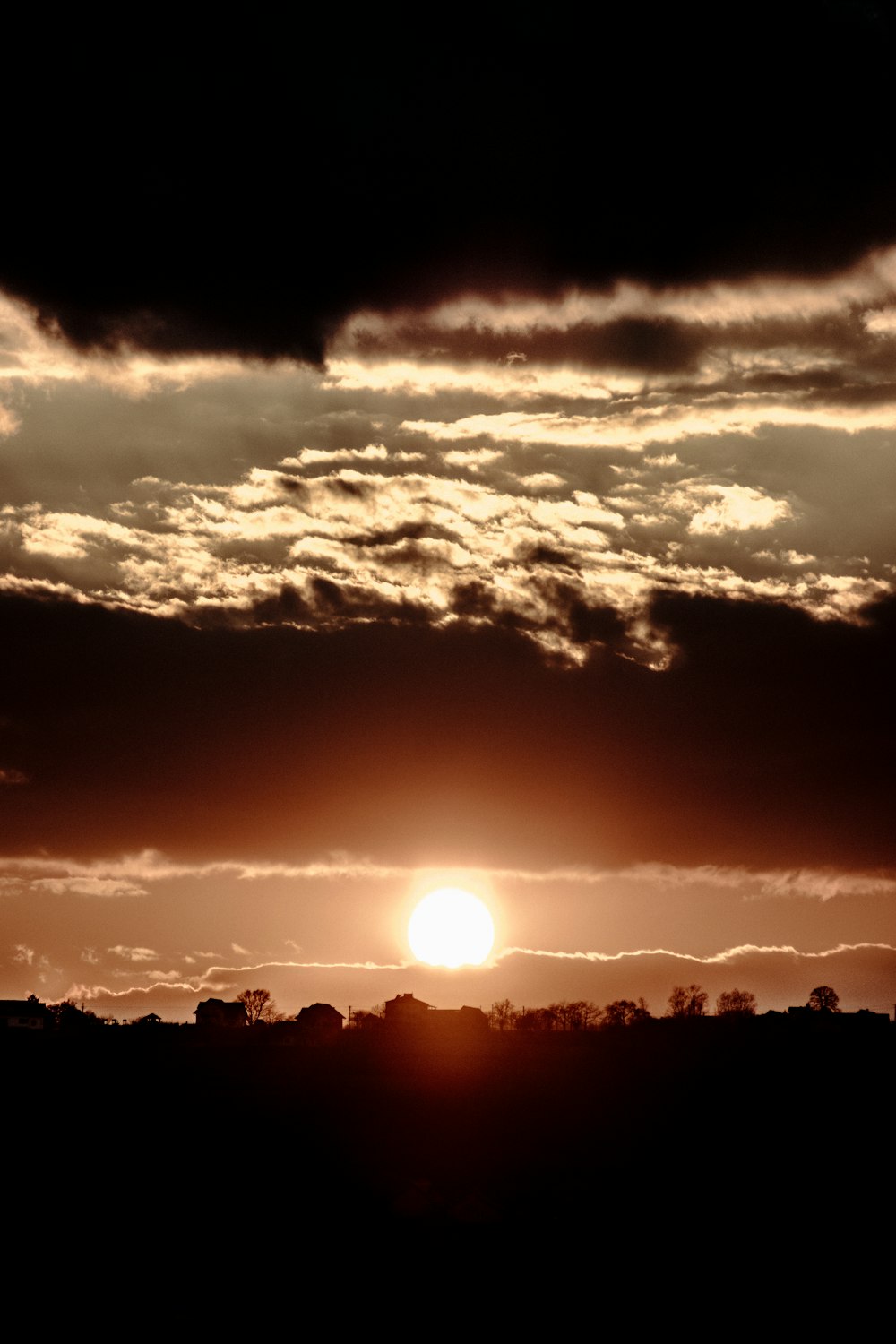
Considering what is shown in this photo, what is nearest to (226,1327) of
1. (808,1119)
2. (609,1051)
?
(808,1119)

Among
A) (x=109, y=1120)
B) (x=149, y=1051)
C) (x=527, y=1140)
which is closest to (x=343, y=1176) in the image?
(x=527, y=1140)

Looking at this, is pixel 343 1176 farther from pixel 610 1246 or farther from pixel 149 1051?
pixel 149 1051

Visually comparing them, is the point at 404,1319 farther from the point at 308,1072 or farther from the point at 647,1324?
the point at 308,1072

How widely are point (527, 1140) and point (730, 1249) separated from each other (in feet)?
76.9

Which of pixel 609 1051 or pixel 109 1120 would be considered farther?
pixel 609 1051

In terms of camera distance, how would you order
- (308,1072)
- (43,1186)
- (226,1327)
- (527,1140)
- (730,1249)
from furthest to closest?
(308,1072) < (527,1140) < (43,1186) < (730,1249) < (226,1327)

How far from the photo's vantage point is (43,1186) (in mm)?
84250

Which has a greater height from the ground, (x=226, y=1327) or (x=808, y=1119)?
(x=808, y=1119)

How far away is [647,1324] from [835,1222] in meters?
17.1

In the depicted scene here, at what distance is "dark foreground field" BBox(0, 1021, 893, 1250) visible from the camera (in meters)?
80.4

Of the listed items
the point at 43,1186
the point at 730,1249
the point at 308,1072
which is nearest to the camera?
the point at 730,1249

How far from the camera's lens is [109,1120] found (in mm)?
100875

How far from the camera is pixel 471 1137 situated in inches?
3834

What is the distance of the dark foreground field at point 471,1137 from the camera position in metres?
80.4
